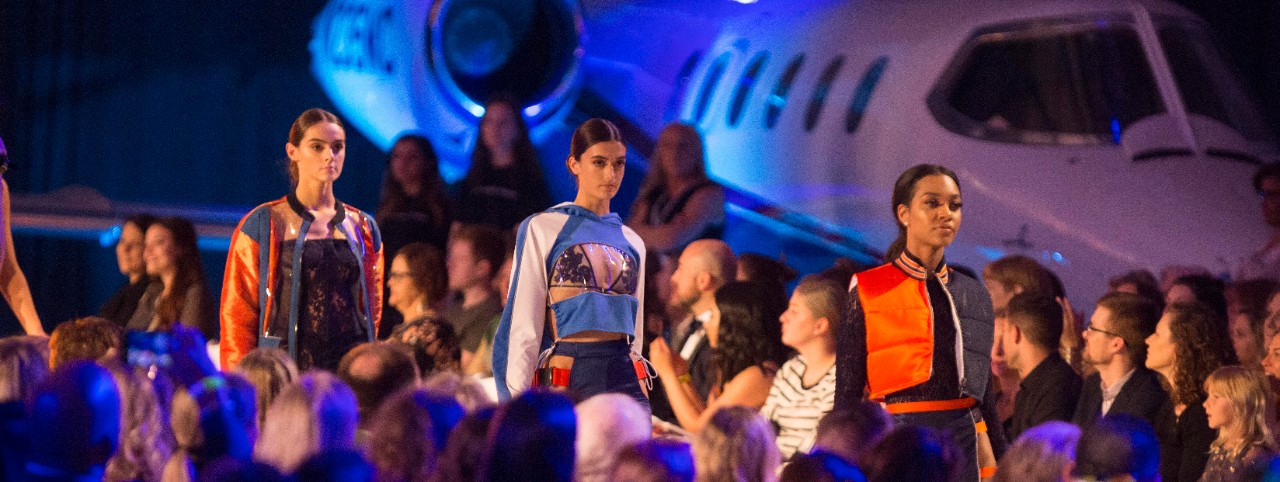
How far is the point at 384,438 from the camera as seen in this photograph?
300 cm

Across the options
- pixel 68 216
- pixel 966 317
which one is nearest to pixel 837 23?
pixel 68 216

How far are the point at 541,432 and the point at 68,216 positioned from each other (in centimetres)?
783

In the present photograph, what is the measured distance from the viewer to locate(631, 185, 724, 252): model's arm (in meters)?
7.37

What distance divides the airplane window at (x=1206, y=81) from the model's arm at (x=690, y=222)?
7.70 feet

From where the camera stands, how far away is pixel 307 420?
2.96 m

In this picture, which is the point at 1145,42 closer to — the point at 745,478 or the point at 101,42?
the point at 745,478

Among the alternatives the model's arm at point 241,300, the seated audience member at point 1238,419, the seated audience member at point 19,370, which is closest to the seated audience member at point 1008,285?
the seated audience member at point 1238,419

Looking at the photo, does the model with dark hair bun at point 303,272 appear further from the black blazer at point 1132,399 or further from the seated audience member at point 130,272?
the seated audience member at point 130,272

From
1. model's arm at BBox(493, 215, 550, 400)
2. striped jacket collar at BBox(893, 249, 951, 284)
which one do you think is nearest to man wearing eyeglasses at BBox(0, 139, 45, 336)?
model's arm at BBox(493, 215, 550, 400)

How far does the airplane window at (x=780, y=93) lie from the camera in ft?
31.9

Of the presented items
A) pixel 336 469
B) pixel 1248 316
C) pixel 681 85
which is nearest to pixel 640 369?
pixel 336 469

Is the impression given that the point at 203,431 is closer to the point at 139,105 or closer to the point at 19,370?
the point at 19,370

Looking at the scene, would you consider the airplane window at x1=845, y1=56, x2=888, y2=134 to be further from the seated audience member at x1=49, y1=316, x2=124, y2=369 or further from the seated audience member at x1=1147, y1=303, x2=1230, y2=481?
the seated audience member at x1=49, y1=316, x2=124, y2=369

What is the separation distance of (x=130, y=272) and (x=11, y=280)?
230 cm
